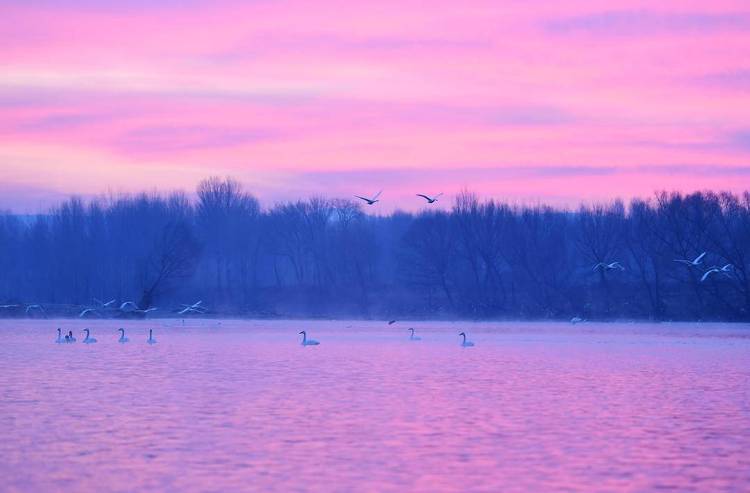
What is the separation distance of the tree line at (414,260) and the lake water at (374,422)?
25.9 meters

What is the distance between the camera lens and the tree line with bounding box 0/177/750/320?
6191 cm

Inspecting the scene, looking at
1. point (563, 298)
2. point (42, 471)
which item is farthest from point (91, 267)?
point (42, 471)

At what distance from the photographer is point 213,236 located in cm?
9238

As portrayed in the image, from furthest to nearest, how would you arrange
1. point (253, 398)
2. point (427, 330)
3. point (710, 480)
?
point (427, 330) → point (253, 398) → point (710, 480)

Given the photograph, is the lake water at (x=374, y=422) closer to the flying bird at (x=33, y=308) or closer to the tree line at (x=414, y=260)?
the tree line at (x=414, y=260)

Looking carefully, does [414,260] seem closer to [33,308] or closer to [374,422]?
[33,308]

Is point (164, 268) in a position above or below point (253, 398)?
above

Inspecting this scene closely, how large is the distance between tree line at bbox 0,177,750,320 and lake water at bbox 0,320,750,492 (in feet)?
85.1

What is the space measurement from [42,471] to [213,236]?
80642 mm

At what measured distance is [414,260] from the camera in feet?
238

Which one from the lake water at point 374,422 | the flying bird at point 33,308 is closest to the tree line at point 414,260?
the flying bird at point 33,308

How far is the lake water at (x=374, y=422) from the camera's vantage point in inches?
481

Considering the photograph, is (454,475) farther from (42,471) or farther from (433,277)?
(433,277)

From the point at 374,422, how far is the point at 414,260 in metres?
56.6
